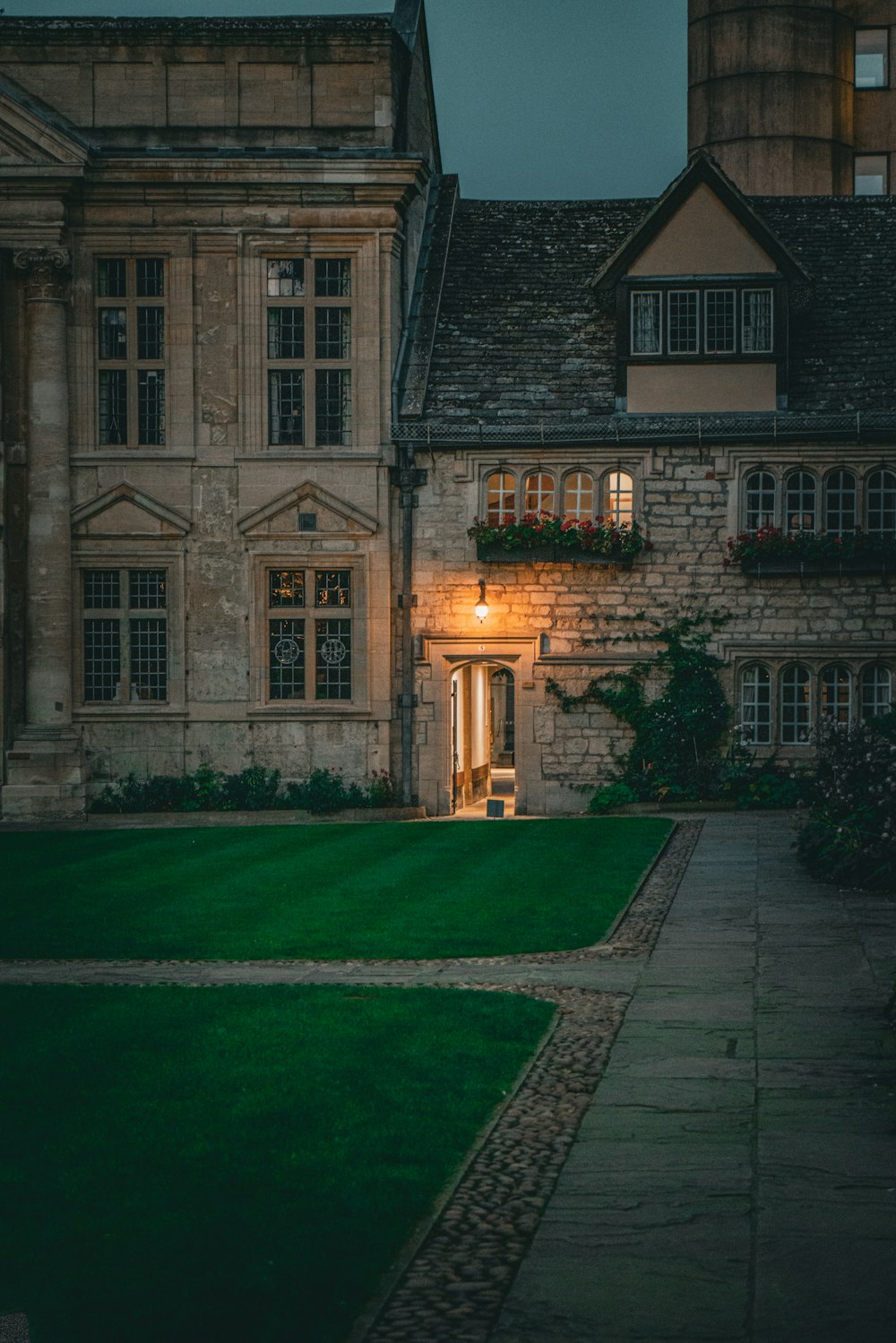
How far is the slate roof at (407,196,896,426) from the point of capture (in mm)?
26969

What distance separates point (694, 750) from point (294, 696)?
647 centimetres

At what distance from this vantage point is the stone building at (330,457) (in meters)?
26.6

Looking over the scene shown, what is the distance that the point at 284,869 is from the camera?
18484mm

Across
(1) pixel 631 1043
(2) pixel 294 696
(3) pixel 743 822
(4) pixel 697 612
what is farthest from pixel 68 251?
(1) pixel 631 1043

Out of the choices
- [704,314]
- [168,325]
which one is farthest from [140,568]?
[704,314]

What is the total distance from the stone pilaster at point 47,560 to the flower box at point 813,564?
35.8ft

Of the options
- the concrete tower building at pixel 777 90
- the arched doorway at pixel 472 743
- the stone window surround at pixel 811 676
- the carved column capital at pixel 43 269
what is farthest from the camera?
the concrete tower building at pixel 777 90

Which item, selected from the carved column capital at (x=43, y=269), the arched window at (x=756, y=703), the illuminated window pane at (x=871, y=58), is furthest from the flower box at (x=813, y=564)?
the illuminated window pane at (x=871, y=58)

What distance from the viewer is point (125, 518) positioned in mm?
26984

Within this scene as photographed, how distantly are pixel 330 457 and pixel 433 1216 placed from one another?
68.4ft

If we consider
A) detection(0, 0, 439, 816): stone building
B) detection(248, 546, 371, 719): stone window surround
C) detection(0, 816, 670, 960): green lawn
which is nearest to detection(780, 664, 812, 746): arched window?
detection(0, 816, 670, 960): green lawn

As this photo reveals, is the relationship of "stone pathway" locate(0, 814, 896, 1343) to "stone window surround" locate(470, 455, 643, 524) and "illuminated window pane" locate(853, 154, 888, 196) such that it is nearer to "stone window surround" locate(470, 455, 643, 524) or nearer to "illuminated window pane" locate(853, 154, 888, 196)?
"stone window surround" locate(470, 455, 643, 524)

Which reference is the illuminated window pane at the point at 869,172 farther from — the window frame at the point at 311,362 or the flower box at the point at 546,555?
the flower box at the point at 546,555

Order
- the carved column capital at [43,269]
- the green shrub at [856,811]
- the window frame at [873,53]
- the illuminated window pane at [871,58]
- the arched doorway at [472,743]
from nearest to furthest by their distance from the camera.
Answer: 1. the green shrub at [856,811]
2. the carved column capital at [43,269]
3. the arched doorway at [472,743]
4. the window frame at [873,53]
5. the illuminated window pane at [871,58]
